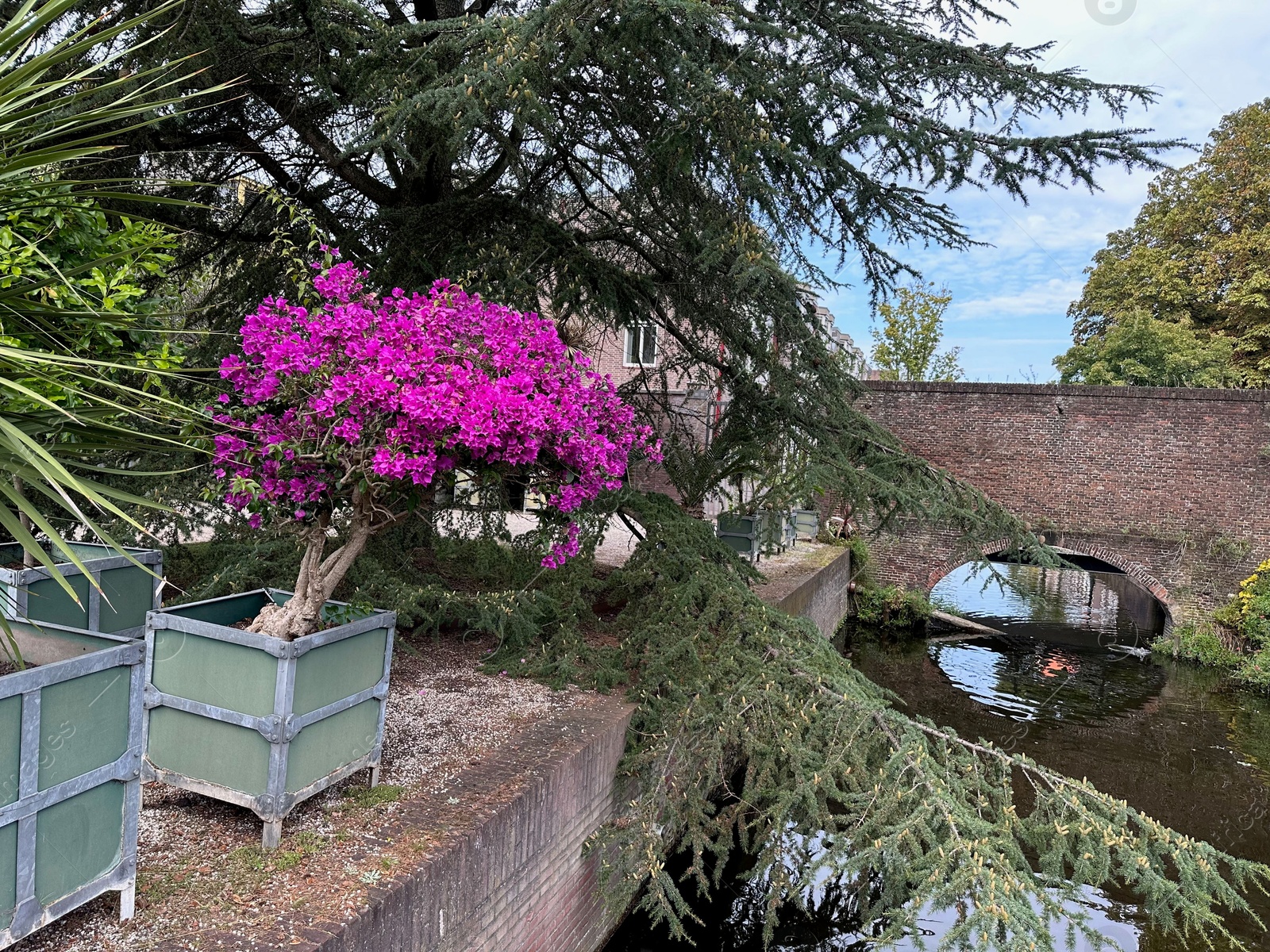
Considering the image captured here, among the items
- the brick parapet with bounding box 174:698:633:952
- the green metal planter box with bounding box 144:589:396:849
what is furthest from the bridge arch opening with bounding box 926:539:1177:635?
the green metal planter box with bounding box 144:589:396:849

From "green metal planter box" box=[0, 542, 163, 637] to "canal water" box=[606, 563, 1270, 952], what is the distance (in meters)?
4.02

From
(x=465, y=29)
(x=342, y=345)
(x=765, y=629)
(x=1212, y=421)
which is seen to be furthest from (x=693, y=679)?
(x=1212, y=421)

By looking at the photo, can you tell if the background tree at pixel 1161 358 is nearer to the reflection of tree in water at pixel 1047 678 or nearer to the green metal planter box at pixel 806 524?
the reflection of tree in water at pixel 1047 678

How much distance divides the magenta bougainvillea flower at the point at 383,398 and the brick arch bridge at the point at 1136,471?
42.3 ft

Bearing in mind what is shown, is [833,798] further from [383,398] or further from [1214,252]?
[1214,252]

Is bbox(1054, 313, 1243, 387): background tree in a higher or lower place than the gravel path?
higher

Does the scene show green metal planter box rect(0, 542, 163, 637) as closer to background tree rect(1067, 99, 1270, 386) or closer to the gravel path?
the gravel path

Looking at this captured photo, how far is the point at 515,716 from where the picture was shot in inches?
215

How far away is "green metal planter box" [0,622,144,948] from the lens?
8.33 ft

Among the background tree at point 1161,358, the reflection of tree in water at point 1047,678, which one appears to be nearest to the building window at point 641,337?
the reflection of tree in water at point 1047,678

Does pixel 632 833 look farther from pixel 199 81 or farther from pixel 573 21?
Answer: pixel 199 81

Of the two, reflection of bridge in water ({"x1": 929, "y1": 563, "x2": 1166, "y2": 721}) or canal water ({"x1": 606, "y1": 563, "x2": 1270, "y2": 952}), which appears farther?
reflection of bridge in water ({"x1": 929, "y1": 563, "x2": 1166, "y2": 721})

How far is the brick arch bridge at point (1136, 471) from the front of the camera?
15.9 meters

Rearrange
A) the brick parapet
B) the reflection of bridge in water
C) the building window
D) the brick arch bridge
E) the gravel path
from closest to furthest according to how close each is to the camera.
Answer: the gravel path → the brick parapet → the building window → the reflection of bridge in water → the brick arch bridge
